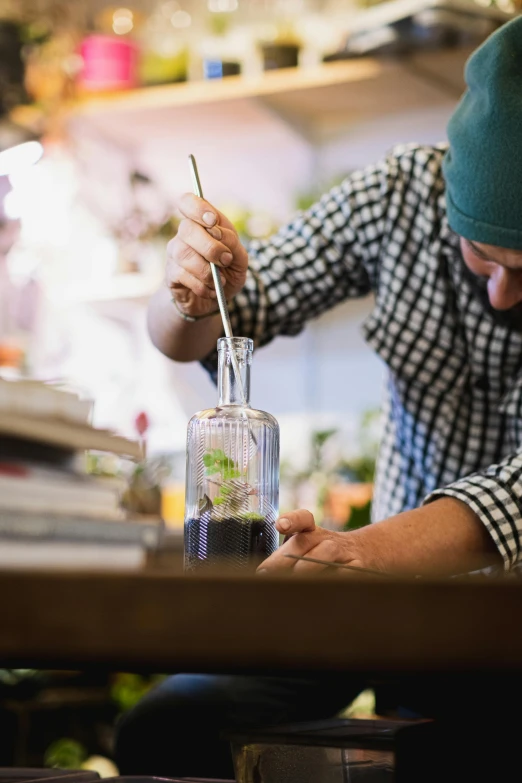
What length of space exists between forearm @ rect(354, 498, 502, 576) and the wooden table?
586 mm

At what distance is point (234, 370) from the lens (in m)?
0.99

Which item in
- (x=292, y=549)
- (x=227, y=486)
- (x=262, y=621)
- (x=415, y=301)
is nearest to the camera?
(x=262, y=621)

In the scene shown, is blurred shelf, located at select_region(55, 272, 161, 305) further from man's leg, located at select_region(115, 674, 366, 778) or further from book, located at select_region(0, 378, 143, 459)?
book, located at select_region(0, 378, 143, 459)

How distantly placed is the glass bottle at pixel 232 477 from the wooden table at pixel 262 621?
0.53 metres

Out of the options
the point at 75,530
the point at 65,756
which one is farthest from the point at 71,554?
the point at 65,756

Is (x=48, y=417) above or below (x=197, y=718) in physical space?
above

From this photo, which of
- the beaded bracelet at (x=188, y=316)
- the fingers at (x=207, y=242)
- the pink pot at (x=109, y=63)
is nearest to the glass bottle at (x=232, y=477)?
the fingers at (x=207, y=242)

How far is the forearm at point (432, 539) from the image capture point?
3.21 feet

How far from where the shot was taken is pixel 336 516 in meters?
2.65

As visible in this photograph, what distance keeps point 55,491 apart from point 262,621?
192 mm

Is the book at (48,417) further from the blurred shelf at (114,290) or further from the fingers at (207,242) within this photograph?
the blurred shelf at (114,290)

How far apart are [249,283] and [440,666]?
1035 mm

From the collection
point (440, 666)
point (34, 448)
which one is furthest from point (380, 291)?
point (440, 666)

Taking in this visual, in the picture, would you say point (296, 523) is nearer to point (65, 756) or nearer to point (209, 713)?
point (209, 713)
